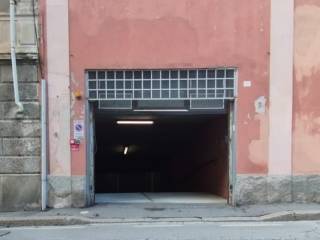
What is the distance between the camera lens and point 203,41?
35.0ft

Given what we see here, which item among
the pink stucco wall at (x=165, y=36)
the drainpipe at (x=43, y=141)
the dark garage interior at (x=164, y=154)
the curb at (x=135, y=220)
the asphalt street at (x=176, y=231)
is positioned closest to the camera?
the asphalt street at (x=176, y=231)

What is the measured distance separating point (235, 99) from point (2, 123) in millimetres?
5188

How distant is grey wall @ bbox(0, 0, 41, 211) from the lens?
1061cm

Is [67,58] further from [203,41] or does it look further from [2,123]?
[203,41]

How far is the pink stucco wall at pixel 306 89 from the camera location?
10.7 metres

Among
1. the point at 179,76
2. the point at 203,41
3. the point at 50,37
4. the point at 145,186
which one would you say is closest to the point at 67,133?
the point at 50,37

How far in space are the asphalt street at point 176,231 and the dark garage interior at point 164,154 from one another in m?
2.70

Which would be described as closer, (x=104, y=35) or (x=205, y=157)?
(x=104, y=35)

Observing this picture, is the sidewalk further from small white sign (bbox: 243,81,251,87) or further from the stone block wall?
small white sign (bbox: 243,81,251,87)

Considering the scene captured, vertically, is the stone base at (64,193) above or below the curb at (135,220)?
above

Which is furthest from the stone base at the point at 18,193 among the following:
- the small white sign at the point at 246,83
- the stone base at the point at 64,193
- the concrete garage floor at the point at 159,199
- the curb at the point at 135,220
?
the small white sign at the point at 246,83

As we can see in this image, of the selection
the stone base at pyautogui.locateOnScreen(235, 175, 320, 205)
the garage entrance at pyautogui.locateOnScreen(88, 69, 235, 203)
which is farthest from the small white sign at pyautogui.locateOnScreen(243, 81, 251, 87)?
the stone base at pyautogui.locateOnScreen(235, 175, 320, 205)

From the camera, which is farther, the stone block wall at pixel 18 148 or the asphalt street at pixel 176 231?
the stone block wall at pixel 18 148

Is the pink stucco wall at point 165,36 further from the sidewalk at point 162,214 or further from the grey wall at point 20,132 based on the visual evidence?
the sidewalk at point 162,214
